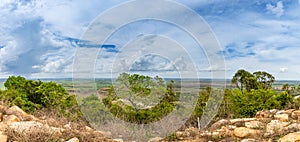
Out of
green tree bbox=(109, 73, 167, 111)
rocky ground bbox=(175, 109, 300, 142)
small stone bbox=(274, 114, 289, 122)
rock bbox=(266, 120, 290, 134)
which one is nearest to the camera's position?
rocky ground bbox=(175, 109, 300, 142)

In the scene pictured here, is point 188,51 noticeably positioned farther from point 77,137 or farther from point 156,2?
point 77,137

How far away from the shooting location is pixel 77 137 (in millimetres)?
4293

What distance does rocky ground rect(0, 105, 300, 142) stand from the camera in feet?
12.7

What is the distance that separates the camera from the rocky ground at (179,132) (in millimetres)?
3869

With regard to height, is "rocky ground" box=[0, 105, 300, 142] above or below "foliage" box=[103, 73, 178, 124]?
below

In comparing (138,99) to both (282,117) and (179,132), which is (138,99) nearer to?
(179,132)

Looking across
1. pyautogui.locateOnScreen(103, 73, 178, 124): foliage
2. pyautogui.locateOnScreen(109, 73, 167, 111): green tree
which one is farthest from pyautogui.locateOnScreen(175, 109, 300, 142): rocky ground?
pyautogui.locateOnScreen(109, 73, 167, 111): green tree

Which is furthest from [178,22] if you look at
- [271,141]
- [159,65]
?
[271,141]

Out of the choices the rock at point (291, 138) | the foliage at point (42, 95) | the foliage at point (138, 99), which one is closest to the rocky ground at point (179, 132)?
the rock at point (291, 138)

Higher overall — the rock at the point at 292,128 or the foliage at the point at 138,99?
the foliage at the point at 138,99

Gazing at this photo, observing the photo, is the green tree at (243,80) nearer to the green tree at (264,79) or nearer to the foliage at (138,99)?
the green tree at (264,79)

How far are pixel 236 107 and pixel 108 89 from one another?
331 cm

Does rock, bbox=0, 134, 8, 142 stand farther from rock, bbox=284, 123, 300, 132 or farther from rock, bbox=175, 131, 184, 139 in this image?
rock, bbox=284, 123, 300, 132

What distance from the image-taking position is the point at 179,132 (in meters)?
5.85
